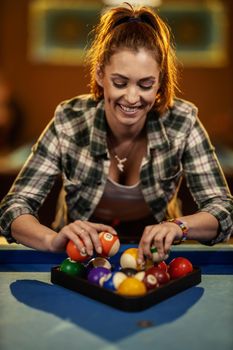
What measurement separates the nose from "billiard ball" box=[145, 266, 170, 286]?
2.27ft

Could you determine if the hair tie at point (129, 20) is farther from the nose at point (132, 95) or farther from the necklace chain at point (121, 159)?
the necklace chain at point (121, 159)

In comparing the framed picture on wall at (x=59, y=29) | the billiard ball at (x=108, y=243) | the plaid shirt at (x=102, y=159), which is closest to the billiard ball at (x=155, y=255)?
the billiard ball at (x=108, y=243)

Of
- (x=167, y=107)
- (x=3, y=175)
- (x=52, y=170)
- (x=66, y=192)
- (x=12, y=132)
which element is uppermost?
(x=167, y=107)

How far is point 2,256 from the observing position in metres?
1.85

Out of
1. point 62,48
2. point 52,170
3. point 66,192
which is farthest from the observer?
point 62,48

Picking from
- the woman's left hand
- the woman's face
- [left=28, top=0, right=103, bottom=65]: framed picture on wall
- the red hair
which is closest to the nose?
the woman's face

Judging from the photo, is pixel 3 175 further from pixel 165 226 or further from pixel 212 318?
pixel 212 318

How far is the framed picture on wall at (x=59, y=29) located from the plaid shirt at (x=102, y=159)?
6.29m

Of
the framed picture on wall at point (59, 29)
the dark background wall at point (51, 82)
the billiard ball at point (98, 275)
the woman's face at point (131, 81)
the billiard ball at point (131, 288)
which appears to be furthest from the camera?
the dark background wall at point (51, 82)

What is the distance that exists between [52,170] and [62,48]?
6.70 metres

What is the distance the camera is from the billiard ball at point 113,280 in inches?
58.7

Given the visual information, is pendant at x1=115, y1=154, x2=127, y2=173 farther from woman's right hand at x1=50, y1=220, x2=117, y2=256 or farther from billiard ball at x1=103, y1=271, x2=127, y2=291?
billiard ball at x1=103, y1=271, x2=127, y2=291

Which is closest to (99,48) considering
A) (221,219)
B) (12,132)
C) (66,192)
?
(66,192)

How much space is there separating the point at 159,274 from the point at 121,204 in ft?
3.02
